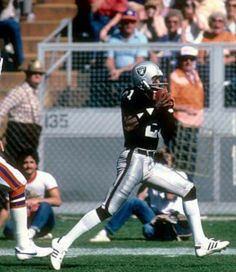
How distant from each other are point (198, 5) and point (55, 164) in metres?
3.17

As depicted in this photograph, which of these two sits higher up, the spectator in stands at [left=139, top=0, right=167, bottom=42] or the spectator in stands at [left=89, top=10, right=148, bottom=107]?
the spectator in stands at [left=139, top=0, right=167, bottom=42]

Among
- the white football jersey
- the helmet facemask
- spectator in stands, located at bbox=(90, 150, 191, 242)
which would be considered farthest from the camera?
the white football jersey

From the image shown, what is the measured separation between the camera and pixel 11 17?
17188 mm

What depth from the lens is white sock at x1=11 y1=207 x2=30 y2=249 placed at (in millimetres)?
9875

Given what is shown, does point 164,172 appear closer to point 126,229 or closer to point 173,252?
point 173,252

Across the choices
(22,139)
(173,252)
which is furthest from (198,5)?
(173,252)

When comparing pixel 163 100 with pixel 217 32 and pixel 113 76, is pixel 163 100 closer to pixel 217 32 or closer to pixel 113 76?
pixel 113 76

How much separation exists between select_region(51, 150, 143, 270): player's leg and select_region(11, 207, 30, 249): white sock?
26 cm

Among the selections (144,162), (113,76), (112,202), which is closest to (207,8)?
(113,76)

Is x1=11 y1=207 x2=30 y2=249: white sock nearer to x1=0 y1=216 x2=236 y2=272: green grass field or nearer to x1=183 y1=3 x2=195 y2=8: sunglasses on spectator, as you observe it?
x1=0 y1=216 x2=236 y2=272: green grass field

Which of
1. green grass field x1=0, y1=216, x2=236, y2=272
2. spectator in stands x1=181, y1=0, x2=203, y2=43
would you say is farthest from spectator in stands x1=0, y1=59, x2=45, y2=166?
spectator in stands x1=181, y1=0, x2=203, y2=43

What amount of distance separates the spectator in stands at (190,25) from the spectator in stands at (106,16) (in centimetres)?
87

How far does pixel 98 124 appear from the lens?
51.0ft

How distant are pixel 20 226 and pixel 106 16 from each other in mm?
7463
